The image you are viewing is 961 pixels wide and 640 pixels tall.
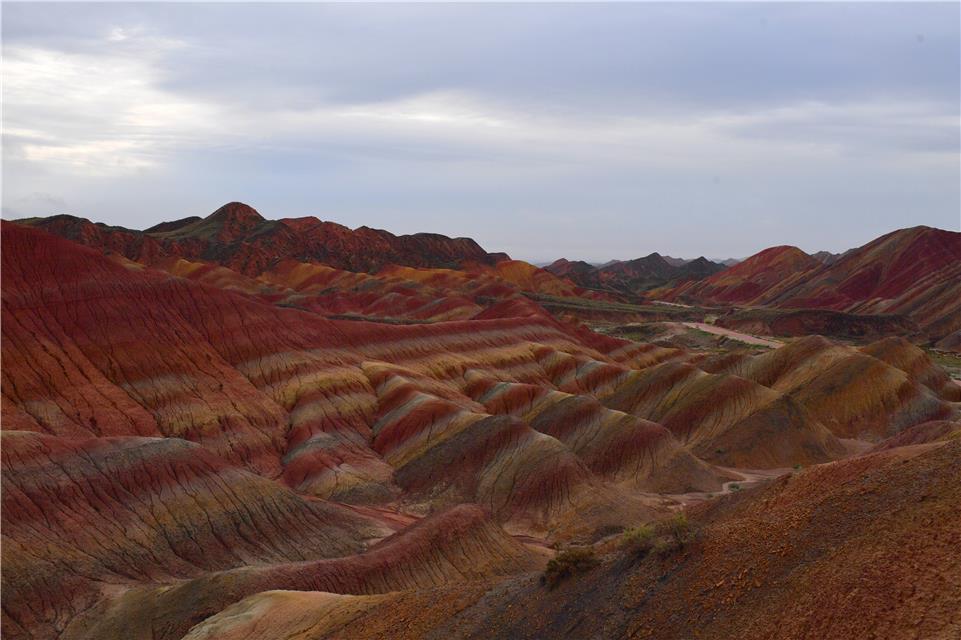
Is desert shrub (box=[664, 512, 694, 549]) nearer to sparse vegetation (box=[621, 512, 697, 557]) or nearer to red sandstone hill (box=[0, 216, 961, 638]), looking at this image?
sparse vegetation (box=[621, 512, 697, 557])

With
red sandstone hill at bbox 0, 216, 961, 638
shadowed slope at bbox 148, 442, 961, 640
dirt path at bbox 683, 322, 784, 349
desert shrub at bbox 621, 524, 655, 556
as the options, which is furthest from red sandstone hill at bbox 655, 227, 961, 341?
desert shrub at bbox 621, 524, 655, 556

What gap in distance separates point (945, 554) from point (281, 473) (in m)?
46.1

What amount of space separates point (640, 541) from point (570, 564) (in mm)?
2045

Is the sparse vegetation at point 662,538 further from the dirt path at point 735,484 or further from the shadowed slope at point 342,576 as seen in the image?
the dirt path at point 735,484

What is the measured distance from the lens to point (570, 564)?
18.7 metres

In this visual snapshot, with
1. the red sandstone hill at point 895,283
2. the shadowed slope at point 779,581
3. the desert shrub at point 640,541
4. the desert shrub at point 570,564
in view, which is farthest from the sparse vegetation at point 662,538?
the red sandstone hill at point 895,283

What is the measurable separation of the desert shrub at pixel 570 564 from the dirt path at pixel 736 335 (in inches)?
4153

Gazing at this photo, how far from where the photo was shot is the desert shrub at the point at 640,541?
58.2ft

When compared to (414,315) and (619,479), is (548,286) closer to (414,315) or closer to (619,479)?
(414,315)

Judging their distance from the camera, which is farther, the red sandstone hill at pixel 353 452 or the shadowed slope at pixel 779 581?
the red sandstone hill at pixel 353 452

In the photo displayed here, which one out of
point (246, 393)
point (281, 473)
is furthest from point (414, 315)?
point (281, 473)

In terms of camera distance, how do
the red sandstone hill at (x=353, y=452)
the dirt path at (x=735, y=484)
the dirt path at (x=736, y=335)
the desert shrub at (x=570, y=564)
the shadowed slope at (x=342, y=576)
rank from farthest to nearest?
the dirt path at (x=736, y=335)
the dirt path at (x=735, y=484)
the shadowed slope at (x=342, y=576)
the red sandstone hill at (x=353, y=452)
the desert shrub at (x=570, y=564)

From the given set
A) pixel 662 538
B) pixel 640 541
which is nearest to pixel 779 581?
pixel 662 538

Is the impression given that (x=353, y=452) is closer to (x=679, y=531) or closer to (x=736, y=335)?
(x=679, y=531)
